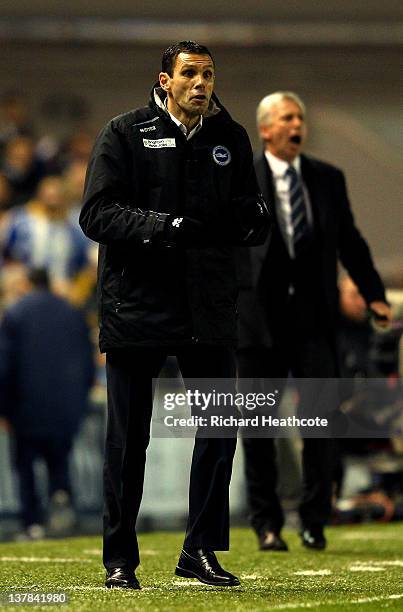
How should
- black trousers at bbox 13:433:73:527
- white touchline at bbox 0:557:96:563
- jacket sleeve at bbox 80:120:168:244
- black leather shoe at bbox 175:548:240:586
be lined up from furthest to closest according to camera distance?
black trousers at bbox 13:433:73:527 < white touchline at bbox 0:557:96:563 < black leather shoe at bbox 175:548:240:586 < jacket sleeve at bbox 80:120:168:244

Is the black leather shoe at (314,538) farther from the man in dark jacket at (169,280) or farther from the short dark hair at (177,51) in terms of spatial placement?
the short dark hair at (177,51)

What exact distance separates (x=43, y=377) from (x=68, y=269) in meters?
3.63

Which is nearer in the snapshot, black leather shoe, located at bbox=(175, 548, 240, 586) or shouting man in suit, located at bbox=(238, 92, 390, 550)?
black leather shoe, located at bbox=(175, 548, 240, 586)

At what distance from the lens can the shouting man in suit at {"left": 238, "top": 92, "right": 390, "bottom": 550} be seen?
26.1 feet

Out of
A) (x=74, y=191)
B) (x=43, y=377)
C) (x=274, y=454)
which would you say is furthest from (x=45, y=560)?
(x=74, y=191)

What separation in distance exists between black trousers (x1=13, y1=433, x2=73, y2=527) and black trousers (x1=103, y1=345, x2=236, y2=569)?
19.9ft

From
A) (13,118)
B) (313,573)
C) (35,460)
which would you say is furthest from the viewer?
(13,118)

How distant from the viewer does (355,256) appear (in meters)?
8.20

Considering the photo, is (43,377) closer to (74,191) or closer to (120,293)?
(74,191)

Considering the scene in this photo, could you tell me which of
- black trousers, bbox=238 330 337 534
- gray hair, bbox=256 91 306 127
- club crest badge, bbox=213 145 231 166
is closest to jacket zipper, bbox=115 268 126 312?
club crest badge, bbox=213 145 231 166

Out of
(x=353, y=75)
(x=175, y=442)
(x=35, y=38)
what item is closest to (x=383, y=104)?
(x=353, y=75)

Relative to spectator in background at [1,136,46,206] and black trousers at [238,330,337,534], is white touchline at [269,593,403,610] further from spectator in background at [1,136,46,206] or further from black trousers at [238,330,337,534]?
spectator in background at [1,136,46,206]

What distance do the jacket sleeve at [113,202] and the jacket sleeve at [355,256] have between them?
2.78m

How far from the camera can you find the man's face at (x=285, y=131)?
8.15 meters
